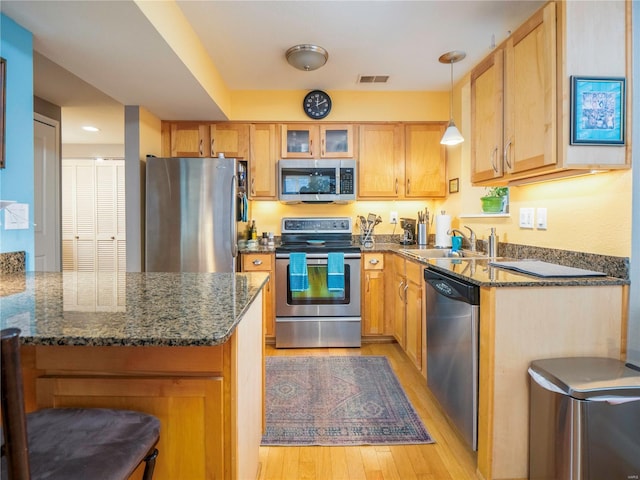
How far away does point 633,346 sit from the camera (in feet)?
4.87

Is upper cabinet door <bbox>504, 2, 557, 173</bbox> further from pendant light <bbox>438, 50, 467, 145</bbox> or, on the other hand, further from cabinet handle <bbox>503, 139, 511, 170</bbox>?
pendant light <bbox>438, 50, 467, 145</bbox>

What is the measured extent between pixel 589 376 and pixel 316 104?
3.05 m

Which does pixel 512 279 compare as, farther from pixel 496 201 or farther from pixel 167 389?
pixel 167 389

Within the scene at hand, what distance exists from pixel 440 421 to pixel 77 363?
1.89 meters

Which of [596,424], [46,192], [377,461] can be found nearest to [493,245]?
[596,424]

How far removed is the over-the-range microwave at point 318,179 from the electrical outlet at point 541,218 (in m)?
1.64

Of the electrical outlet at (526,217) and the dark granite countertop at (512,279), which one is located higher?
the electrical outlet at (526,217)

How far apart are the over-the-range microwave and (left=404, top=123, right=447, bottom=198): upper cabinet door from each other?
2.00 feet

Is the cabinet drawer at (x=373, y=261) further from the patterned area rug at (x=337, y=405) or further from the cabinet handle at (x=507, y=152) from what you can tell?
the cabinet handle at (x=507, y=152)

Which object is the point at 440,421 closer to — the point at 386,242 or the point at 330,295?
the point at 330,295

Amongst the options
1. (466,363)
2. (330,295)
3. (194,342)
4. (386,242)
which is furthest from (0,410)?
(386,242)

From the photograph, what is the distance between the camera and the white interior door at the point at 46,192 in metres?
3.47

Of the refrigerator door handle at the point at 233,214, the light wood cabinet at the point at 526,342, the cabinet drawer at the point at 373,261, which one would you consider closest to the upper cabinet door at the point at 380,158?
the cabinet drawer at the point at 373,261

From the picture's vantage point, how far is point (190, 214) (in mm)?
2926
